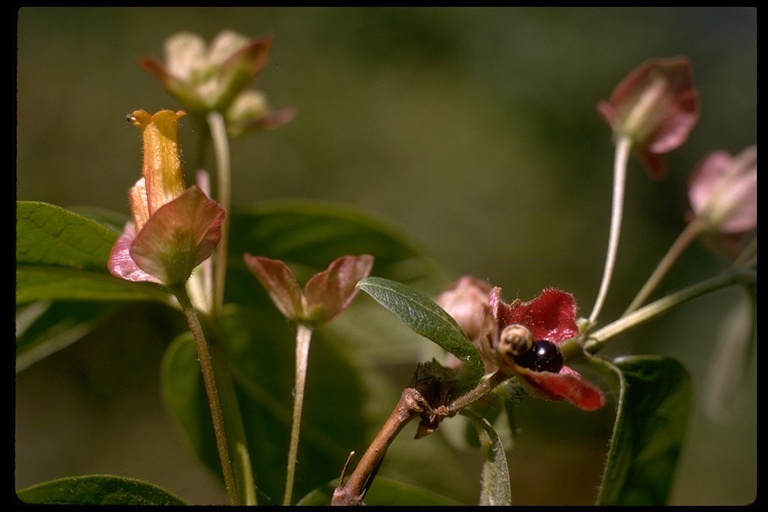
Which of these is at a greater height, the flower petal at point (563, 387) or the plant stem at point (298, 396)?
the flower petal at point (563, 387)

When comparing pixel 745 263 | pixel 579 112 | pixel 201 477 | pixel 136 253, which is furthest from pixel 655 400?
pixel 579 112

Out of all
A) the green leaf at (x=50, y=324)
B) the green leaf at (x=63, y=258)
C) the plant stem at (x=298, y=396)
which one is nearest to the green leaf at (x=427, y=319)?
the plant stem at (x=298, y=396)

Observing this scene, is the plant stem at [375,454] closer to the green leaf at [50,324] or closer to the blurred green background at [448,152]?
the green leaf at [50,324]

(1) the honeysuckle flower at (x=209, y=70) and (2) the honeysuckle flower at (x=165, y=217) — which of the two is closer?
(2) the honeysuckle flower at (x=165, y=217)

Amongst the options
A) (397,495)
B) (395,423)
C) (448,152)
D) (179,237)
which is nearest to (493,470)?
(395,423)

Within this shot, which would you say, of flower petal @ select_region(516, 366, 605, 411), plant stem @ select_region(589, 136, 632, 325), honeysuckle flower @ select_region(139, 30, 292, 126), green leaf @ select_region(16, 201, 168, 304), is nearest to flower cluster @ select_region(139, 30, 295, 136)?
honeysuckle flower @ select_region(139, 30, 292, 126)

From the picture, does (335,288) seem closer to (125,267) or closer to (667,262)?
(125,267)

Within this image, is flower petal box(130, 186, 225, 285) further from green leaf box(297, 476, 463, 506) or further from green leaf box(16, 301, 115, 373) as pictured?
green leaf box(16, 301, 115, 373)
